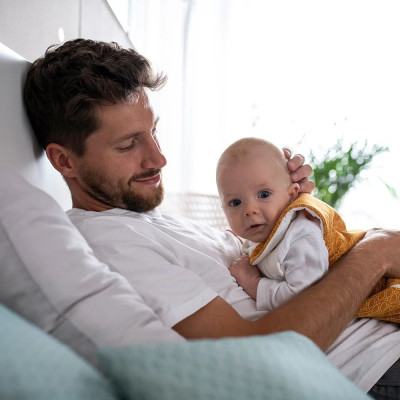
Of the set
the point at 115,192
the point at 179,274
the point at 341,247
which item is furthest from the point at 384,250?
the point at 115,192

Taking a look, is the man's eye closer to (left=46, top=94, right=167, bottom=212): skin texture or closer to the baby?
(left=46, top=94, right=167, bottom=212): skin texture

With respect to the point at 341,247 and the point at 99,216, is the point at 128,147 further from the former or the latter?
the point at 341,247

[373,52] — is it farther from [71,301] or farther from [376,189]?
[71,301]

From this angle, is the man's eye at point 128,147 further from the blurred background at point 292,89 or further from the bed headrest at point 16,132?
the blurred background at point 292,89

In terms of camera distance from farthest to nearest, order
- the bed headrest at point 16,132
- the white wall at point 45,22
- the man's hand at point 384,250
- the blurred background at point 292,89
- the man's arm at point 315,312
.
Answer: the blurred background at point 292,89 < the man's hand at point 384,250 < the white wall at point 45,22 < the bed headrest at point 16,132 < the man's arm at point 315,312

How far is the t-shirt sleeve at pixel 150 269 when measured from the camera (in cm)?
104

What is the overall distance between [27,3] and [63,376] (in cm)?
112

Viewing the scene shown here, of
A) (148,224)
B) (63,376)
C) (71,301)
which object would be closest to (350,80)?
(148,224)

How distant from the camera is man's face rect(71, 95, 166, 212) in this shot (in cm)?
142

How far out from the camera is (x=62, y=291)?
0.87m

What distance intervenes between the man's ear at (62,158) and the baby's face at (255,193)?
1.52 ft

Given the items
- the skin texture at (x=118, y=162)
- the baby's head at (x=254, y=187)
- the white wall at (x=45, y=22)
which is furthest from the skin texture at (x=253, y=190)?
the white wall at (x=45, y=22)

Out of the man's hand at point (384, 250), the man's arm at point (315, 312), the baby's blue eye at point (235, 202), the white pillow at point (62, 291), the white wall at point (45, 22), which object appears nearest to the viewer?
the white pillow at point (62, 291)

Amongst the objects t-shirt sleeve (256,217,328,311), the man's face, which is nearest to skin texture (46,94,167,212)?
the man's face
